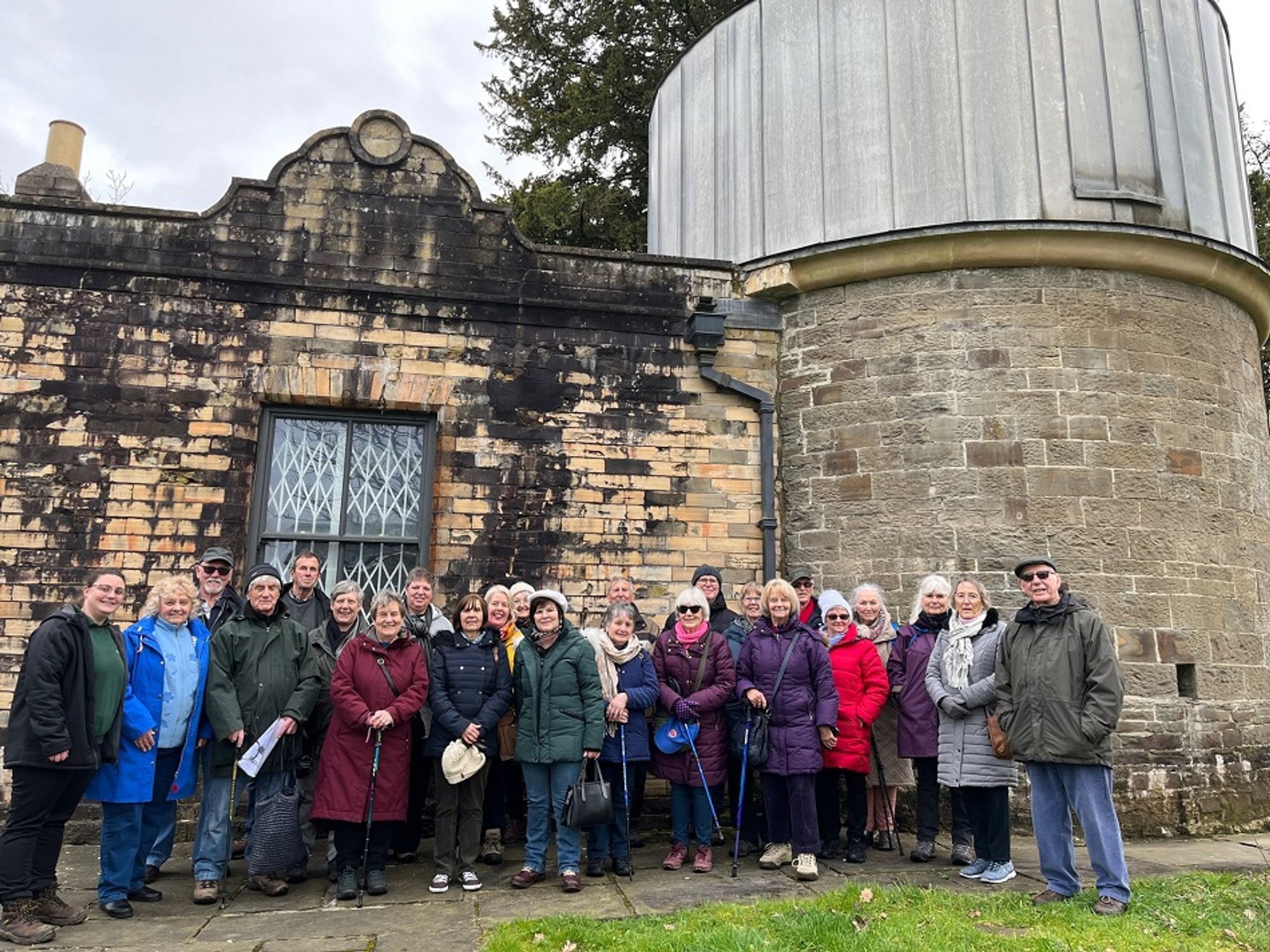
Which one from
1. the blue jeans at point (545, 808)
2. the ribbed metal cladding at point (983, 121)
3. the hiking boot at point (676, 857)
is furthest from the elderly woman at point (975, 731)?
the ribbed metal cladding at point (983, 121)

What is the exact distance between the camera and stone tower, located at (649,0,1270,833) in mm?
7164

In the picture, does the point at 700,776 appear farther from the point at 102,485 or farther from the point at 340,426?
the point at 102,485

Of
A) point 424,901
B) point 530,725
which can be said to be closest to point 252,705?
point 424,901

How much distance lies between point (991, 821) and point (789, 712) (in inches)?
50.1

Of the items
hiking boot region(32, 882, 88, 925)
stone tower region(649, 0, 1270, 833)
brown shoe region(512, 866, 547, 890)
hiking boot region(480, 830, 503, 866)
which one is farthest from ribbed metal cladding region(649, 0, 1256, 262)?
hiking boot region(32, 882, 88, 925)

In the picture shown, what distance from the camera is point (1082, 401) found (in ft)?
24.3

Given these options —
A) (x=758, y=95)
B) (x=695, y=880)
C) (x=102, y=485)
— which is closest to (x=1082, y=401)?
(x=758, y=95)

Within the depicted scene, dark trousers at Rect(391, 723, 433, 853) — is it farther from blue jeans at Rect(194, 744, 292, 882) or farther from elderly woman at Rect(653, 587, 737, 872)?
elderly woman at Rect(653, 587, 737, 872)

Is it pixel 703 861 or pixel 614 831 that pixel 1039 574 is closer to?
pixel 703 861

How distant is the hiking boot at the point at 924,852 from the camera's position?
226 inches

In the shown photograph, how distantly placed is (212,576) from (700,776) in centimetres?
332

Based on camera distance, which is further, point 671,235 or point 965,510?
point 671,235

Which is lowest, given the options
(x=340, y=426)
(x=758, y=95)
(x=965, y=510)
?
(x=965, y=510)

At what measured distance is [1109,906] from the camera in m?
4.51
